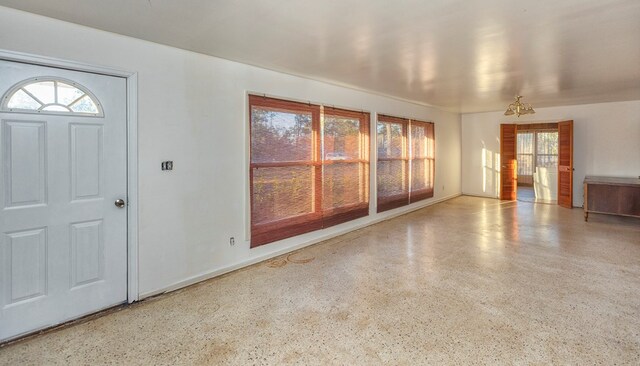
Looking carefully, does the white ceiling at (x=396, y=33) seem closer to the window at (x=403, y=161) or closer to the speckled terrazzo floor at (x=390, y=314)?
the window at (x=403, y=161)

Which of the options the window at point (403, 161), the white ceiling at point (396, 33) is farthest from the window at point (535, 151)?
the white ceiling at point (396, 33)

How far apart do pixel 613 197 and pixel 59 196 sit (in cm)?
807

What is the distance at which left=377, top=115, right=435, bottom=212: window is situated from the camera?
19.4ft

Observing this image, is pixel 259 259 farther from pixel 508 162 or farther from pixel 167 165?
pixel 508 162

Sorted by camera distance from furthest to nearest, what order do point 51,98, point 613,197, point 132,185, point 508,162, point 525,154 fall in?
1. point 525,154
2. point 508,162
3. point 613,197
4. point 132,185
5. point 51,98

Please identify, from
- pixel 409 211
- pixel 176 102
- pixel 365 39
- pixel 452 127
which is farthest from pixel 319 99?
pixel 452 127

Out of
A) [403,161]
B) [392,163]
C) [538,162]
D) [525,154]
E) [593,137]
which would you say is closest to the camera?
[392,163]

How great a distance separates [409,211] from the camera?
6.82m

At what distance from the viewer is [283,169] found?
4039mm

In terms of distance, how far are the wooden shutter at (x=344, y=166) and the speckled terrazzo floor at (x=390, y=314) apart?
0.83 meters

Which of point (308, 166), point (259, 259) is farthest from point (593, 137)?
point (259, 259)

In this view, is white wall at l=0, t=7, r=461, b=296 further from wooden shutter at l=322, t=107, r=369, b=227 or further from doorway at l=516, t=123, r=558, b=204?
doorway at l=516, t=123, r=558, b=204

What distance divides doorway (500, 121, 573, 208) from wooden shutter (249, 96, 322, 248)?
609 centimetres

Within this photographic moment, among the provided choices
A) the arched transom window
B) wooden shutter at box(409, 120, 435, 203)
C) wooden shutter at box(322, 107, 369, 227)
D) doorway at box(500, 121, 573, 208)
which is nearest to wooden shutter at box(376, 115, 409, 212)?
wooden shutter at box(409, 120, 435, 203)
